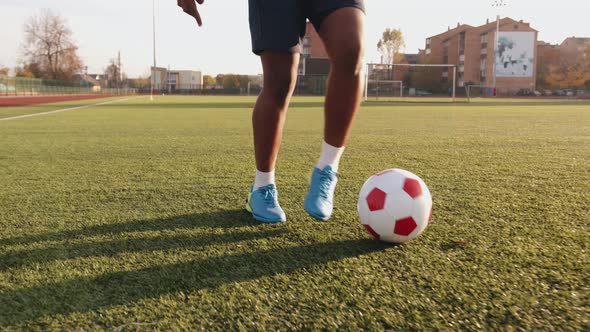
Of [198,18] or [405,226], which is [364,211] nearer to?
[405,226]

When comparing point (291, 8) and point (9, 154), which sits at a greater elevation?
point (291, 8)

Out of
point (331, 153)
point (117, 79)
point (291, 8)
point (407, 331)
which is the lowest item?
point (407, 331)

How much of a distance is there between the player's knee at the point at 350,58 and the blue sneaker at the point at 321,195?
489 mm

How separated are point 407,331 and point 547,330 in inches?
13.8

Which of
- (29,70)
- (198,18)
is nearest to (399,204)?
(198,18)

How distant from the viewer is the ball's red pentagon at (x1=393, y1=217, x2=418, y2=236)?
1748 millimetres

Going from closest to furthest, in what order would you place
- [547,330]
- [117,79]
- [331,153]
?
[547,330]
[331,153]
[117,79]

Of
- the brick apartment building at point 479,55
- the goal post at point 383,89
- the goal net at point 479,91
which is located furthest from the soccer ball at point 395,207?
the brick apartment building at point 479,55

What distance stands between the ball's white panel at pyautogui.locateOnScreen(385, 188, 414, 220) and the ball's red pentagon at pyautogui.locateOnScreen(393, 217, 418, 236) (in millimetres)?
17

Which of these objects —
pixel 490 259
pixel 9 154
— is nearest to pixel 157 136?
pixel 9 154

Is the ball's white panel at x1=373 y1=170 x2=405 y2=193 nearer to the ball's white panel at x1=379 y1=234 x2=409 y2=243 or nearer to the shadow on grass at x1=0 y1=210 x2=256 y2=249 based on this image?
the ball's white panel at x1=379 y1=234 x2=409 y2=243

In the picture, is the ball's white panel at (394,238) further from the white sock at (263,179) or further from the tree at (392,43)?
the tree at (392,43)

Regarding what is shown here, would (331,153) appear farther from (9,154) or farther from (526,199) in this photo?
(9,154)

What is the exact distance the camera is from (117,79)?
82.8 metres
